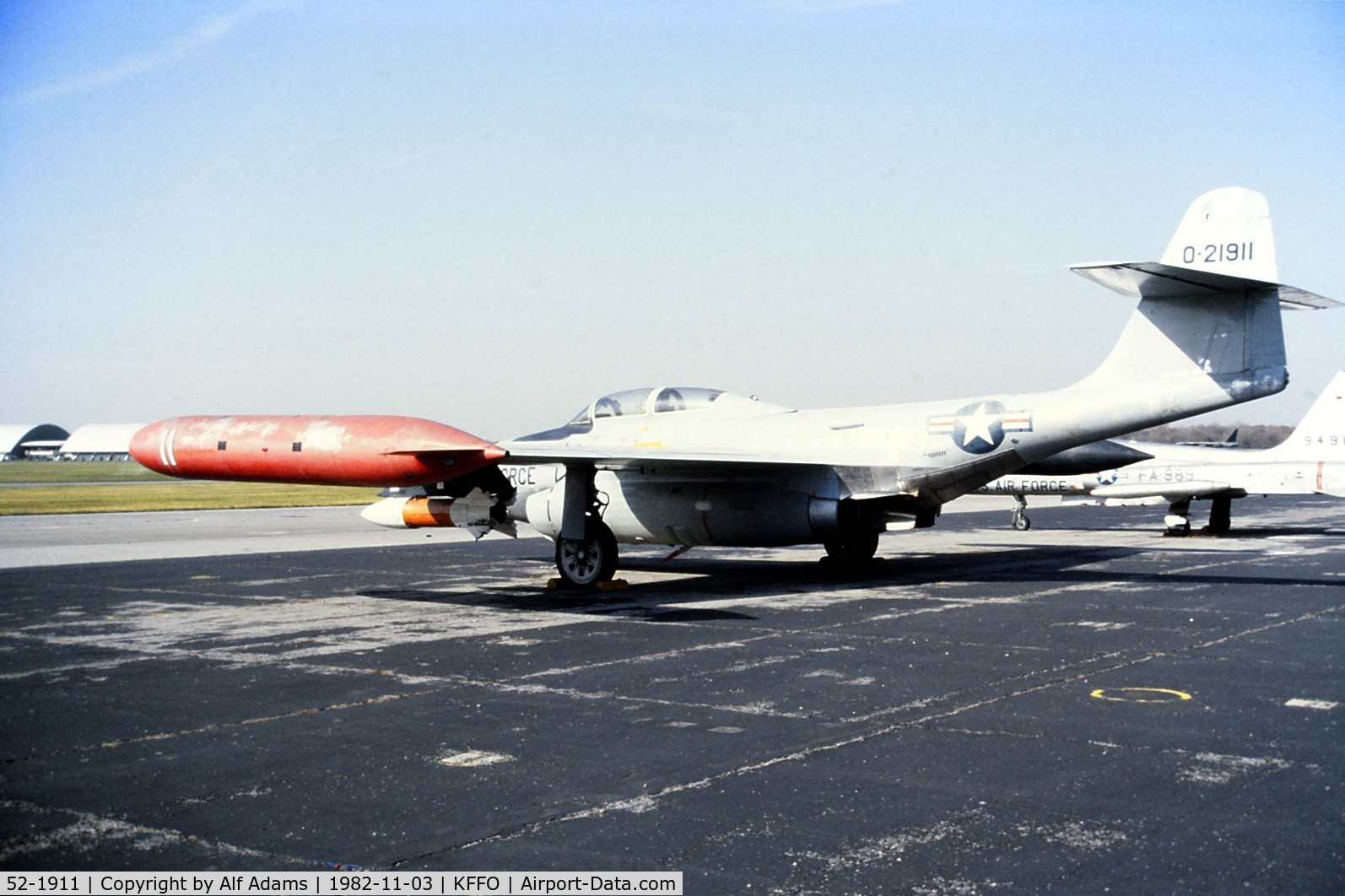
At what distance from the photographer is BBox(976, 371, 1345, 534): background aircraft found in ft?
89.4

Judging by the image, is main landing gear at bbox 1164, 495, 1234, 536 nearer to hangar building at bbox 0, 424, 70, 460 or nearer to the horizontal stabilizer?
the horizontal stabilizer

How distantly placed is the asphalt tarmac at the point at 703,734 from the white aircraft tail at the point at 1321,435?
545 inches

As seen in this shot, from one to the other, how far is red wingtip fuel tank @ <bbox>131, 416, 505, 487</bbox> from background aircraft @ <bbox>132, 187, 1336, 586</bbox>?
22 mm

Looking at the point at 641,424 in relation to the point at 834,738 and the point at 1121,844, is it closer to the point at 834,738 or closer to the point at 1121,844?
the point at 834,738

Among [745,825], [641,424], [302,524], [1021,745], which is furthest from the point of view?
[302,524]

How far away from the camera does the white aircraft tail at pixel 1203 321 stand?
1408 centimetres

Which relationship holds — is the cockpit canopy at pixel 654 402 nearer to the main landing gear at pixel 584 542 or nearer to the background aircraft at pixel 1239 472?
the main landing gear at pixel 584 542

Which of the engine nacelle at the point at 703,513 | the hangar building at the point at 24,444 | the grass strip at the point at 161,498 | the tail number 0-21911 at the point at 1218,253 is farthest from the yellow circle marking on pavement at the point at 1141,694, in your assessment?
the hangar building at the point at 24,444

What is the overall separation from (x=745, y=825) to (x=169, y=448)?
11.2 meters

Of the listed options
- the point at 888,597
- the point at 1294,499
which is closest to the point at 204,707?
the point at 888,597

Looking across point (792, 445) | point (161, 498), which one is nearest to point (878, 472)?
point (792, 445)

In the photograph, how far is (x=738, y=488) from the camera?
16.1m

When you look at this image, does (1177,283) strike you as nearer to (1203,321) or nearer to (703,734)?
(1203,321)

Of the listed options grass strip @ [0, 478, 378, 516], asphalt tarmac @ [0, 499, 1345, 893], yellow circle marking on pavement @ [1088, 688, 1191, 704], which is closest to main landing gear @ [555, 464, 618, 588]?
asphalt tarmac @ [0, 499, 1345, 893]
